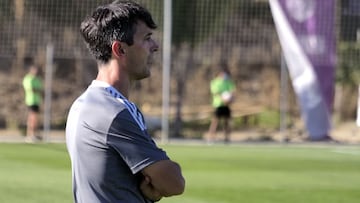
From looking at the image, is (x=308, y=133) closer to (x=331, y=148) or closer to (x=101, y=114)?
(x=331, y=148)

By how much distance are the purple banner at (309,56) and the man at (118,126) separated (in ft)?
71.0

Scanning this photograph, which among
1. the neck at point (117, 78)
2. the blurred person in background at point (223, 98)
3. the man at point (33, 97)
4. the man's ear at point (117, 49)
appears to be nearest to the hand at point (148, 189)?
the neck at point (117, 78)

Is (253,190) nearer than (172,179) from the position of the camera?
No

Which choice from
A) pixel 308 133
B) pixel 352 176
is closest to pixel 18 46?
pixel 308 133

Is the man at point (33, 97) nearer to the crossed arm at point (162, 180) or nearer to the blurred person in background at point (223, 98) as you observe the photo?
the blurred person in background at point (223, 98)

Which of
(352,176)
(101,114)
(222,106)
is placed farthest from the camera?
(222,106)

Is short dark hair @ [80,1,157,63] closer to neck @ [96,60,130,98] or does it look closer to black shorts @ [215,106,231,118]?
neck @ [96,60,130,98]

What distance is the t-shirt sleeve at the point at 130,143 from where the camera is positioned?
3408 millimetres

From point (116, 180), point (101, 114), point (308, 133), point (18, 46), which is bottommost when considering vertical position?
point (308, 133)

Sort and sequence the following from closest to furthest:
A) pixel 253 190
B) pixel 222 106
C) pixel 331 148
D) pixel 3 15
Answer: pixel 253 190
pixel 331 148
pixel 222 106
pixel 3 15

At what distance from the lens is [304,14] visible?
84.5 feet

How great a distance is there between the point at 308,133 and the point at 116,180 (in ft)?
73.3

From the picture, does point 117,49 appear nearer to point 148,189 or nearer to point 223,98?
point 148,189

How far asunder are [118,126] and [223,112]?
21.2 m
